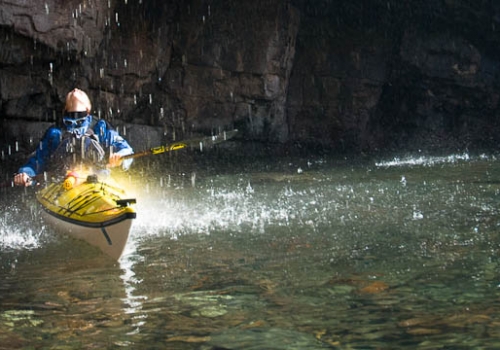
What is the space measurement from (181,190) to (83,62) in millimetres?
3663

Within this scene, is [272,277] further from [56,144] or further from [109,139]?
[56,144]

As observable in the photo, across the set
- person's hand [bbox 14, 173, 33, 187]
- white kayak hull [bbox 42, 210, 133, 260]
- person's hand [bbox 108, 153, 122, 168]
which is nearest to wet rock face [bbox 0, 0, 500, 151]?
person's hand [bbox 14, 173, 33, 187]

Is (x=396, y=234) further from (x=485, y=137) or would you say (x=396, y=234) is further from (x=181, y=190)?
(x=485, y=137)

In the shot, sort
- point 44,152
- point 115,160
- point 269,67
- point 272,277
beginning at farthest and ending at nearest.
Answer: point 269,67 → point 44,152 → point 115,160 → point 272,277

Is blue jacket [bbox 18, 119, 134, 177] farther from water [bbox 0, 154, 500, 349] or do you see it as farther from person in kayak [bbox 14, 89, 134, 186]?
water [bbox 0, 154, 500, 349]

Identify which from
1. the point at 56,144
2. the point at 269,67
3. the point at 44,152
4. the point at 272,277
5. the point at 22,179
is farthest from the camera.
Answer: the point at 269,67

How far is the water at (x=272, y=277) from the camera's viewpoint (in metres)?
3.72

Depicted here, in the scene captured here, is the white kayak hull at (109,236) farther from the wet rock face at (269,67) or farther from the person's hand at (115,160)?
the wet rock face at (269,67)

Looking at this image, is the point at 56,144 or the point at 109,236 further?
the point at 56,144

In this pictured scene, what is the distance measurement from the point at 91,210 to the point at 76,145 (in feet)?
3.98

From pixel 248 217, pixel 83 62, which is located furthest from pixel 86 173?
pixel 83 62

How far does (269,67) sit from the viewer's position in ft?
54.3

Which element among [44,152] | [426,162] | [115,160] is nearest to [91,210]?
[115,160]

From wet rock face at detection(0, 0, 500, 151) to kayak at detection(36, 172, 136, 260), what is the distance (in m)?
5.32
